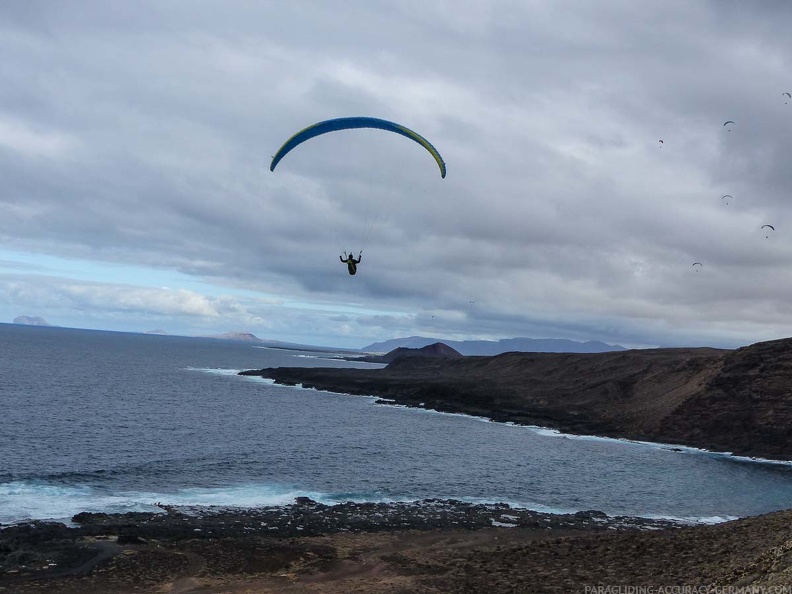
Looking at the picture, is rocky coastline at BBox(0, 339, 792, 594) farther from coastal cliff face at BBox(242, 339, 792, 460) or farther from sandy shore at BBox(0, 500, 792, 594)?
coastal cliff face at BBox(242, 339, 792, 460)

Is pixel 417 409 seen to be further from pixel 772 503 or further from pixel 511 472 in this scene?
pixel 772 503

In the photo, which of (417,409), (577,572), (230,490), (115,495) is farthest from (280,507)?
(417,409)

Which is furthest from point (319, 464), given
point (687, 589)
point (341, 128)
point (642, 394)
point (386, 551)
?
point (642, 394)

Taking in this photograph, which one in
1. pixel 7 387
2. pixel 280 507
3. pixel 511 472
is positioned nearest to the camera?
pixel 280 507

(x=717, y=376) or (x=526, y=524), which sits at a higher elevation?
(x=717, y=376)

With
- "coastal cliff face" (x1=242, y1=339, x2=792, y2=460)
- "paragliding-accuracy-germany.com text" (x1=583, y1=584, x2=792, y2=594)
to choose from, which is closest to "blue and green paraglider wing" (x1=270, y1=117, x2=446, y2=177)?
"paragliding-accuracy-germany.com text" (x1=583, y1=584, x2=792, y2=594)

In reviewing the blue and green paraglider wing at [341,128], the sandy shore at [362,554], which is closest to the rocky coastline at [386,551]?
the sandy shore at [362,554]
